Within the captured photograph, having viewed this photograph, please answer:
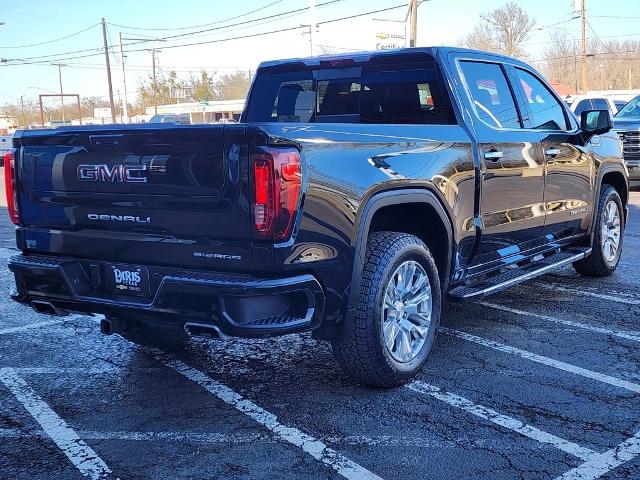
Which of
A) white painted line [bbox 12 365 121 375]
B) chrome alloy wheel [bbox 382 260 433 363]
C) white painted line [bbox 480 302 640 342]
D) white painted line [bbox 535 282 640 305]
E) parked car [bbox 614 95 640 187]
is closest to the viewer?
chrome alloy wheel [bbox 382 260 433 363]

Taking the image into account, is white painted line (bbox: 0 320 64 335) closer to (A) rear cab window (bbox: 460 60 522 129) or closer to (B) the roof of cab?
(B) the roof of cab

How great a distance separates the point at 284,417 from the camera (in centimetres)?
369

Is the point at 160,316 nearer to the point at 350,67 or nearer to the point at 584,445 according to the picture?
the point at 584,445

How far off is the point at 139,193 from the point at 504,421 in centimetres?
211

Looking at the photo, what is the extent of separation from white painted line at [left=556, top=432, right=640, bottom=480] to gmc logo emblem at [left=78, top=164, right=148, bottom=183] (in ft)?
7.65

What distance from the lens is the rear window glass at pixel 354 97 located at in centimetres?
485

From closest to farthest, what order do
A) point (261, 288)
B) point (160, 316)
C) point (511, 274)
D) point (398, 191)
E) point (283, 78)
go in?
point (261, 288)
point (160, 316)
point (398, 191)
point (511, 274)
point (283, 78)

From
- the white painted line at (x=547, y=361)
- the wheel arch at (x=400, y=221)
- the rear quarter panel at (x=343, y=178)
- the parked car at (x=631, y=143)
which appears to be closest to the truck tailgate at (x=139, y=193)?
the rear quarter panel at (x=343, y=178)

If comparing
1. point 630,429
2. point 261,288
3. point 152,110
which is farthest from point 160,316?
point 152,110

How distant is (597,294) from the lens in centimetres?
618

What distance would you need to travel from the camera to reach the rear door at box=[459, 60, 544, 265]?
15.5 ft

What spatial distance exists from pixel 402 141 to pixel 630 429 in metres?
1.85

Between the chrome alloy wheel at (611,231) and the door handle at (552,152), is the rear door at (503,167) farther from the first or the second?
the chrome alloy wheel at (611,231)

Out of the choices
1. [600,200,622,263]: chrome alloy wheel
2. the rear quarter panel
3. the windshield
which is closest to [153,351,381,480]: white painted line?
the rear quarter panel
